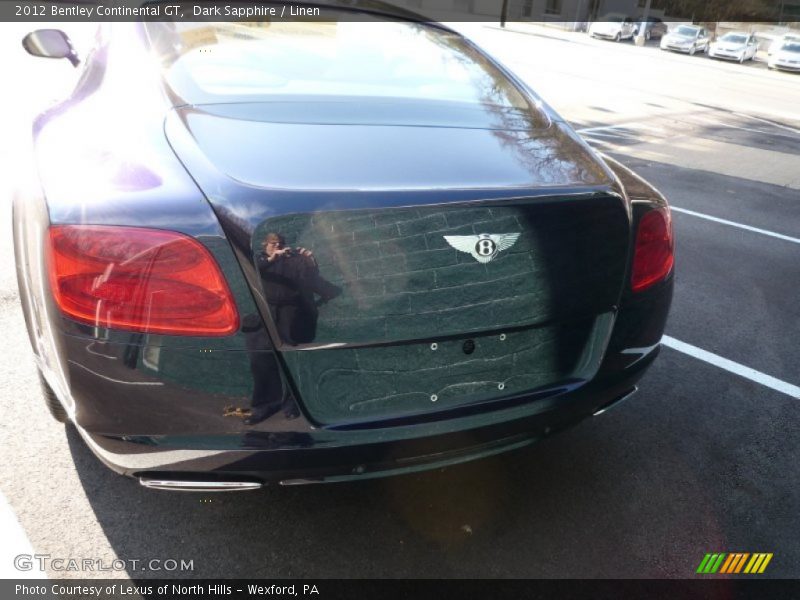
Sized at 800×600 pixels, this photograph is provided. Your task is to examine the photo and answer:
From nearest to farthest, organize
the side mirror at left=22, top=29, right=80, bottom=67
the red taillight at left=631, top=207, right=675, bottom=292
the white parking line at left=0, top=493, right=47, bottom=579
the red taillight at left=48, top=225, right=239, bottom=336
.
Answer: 1. the red taillight at left=48, top=225, right=239, bottom=336
2. the white parking line at left=0, top=493, right=47, bottom=579
3. the red taillight at left=631, top=207, right=675, bottom=292
4. the side mirror at left=22, top=29, right=80, bottom=67

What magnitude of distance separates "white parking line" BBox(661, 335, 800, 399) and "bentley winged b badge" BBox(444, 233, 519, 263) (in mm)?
1855

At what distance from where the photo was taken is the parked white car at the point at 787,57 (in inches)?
1182

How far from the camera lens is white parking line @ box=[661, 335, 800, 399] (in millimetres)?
3459

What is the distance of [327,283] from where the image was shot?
1.73 m

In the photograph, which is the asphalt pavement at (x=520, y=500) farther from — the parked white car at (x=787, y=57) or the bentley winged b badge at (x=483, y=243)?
the parked white car at (x=787, y=57)

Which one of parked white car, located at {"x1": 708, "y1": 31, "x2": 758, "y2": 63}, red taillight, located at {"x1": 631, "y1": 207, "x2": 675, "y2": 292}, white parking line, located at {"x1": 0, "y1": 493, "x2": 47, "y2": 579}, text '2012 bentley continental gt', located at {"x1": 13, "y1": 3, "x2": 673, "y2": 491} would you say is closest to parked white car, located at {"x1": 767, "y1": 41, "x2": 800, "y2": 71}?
parked white car, located at {"x1": 708, "y1": 31, "x2": 758, "y2": 63}

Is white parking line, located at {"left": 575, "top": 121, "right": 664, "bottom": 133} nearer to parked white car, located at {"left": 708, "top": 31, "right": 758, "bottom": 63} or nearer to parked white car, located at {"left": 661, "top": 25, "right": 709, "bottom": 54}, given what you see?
parked white car, located at {"left": 708, "top": 31, "right": 758, "bottom": 63}

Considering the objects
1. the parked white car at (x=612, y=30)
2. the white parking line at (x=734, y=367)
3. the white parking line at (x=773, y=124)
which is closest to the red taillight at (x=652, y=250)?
the white parking line at (x=734, y=367)

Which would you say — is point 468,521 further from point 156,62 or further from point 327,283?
point 156,62

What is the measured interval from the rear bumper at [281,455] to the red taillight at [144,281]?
0.31 metres

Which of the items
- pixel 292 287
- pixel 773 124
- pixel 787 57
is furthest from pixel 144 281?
pixel 787 57

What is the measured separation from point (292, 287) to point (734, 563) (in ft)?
5.83

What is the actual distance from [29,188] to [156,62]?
0.64m

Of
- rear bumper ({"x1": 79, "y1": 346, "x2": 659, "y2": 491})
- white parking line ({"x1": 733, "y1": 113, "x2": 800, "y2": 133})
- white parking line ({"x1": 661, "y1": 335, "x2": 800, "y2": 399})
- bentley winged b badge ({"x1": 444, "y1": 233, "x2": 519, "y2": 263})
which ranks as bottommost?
white parking line ({"x1": 733, "y1": 113, "x2": 800, "y2": 133})
